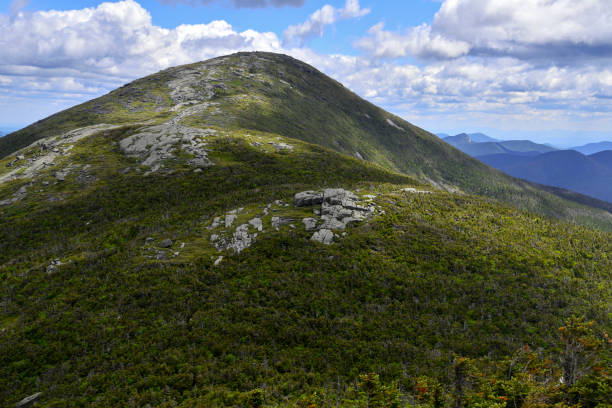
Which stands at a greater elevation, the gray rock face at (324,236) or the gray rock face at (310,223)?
the gray rock face at (310,223)

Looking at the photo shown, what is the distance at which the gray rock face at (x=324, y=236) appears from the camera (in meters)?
36.9

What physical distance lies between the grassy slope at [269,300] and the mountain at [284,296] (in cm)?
18

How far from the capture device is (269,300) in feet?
91.9

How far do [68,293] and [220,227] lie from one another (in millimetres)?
17727

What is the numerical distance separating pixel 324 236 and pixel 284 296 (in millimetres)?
11522

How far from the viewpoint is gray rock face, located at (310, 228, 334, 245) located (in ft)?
121

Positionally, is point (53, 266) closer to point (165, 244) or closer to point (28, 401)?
point (165, 244)

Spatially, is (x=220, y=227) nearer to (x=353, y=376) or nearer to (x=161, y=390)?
(x=161, y=390)

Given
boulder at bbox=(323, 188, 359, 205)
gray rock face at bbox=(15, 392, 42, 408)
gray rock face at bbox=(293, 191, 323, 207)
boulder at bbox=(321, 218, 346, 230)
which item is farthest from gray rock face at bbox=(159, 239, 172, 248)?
boulder at bbox=(323, 188, 359, 205)

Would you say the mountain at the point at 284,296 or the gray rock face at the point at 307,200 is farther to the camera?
the gray rock face at the point at 307,200

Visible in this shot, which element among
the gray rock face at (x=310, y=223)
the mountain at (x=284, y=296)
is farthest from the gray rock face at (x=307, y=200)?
the gray rock face at (x=310, y=223)

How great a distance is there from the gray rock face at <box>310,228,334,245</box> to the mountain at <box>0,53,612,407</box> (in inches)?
11.9

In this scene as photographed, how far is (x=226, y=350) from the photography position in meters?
22.0

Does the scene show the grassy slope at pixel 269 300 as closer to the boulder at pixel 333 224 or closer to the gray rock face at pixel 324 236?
the gray rock face at pixel 324 236
